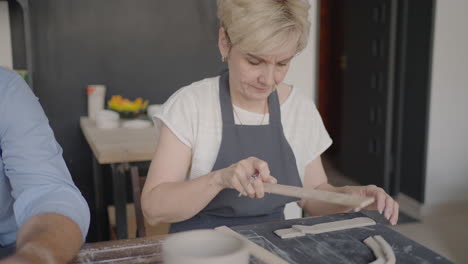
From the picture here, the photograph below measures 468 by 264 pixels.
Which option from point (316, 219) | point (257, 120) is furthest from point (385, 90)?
point (316, 219)

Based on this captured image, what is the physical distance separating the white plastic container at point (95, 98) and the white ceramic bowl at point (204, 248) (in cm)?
238

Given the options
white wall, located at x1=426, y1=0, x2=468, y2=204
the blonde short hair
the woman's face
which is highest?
Answer: the blonde short hair

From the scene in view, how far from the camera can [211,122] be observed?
60.1 inches

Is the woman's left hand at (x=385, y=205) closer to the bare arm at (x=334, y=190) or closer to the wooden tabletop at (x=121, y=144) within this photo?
the bare arm at (x=334, y=190)

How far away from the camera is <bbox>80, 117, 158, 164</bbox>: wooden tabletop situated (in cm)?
Answer: 207

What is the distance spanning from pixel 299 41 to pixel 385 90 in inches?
115

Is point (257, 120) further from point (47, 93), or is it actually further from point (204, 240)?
point (47, 93)

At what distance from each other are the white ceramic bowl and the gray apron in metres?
0.78

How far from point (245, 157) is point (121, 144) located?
0.89 meters

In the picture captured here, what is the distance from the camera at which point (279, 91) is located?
1.66 metres

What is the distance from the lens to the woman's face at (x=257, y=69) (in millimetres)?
1378

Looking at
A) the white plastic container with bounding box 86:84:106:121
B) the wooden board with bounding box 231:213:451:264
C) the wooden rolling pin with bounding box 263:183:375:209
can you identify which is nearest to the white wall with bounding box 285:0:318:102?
the white plastic container with bounding box 86:84:106:121

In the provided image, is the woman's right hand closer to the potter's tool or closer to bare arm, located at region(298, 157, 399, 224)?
the potter's tool

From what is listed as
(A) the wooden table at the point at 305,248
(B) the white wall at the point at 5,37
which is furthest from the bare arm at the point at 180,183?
(B) the white wall at the point at 5,37
